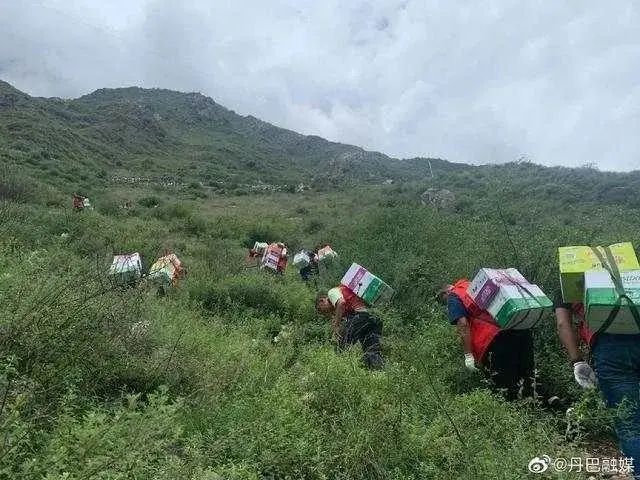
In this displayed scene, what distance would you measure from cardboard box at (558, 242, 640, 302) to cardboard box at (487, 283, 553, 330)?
314mm

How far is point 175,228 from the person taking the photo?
57.5ft

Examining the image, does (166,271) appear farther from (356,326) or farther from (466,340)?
(466,340)

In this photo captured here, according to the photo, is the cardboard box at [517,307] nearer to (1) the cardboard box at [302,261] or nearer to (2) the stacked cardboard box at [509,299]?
(2) the stacked cardboard box at [509,299]

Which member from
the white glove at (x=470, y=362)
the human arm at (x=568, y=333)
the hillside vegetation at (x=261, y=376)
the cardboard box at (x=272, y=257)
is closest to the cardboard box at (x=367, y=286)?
the hillside vegetation at (x=261, y=376)

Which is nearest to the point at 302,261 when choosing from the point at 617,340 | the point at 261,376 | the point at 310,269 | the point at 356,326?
the point at 310,269

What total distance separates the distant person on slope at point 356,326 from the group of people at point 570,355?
3.29ft

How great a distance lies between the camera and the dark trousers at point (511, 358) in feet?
15.5

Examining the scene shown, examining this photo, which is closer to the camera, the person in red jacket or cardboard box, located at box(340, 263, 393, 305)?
the person in red jacket

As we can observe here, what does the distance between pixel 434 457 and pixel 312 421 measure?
80 centimetres

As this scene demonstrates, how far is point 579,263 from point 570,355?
0.76m

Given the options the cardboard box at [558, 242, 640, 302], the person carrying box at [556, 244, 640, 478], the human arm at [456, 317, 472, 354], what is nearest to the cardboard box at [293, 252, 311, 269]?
the human arm at [456, 317, 472, 354]

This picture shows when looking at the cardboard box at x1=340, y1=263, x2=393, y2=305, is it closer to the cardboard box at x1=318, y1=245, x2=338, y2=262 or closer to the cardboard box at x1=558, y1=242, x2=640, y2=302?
the cardboard box at x1=558, y1=242, x2=640, y2=302

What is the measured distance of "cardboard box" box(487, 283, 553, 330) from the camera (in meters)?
4.44

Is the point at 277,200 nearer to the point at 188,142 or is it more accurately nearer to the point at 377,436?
the point at 377,436
